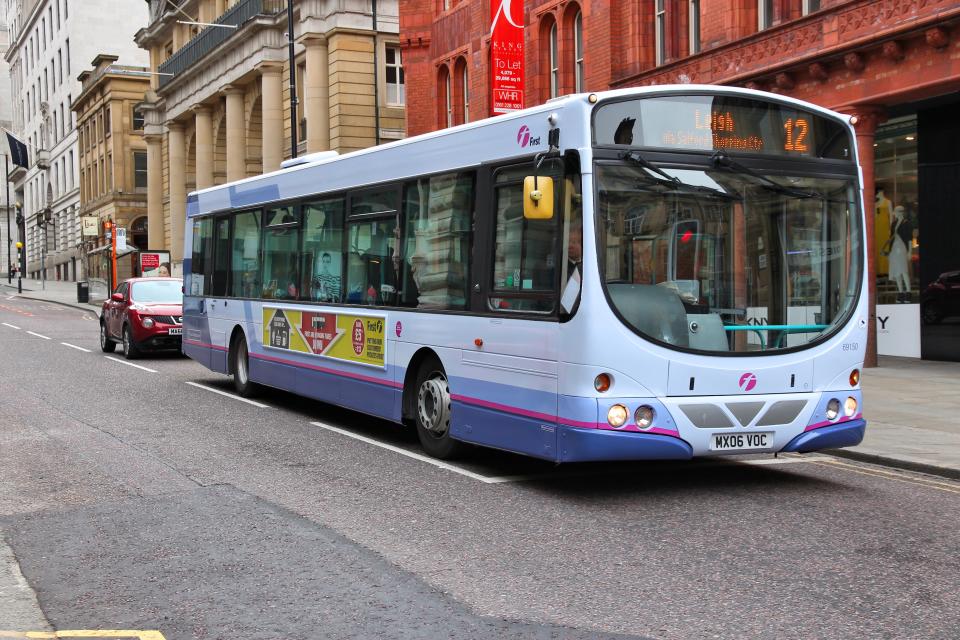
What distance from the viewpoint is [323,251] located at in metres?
12.5

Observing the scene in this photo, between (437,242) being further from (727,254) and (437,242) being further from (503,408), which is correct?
(727,254)

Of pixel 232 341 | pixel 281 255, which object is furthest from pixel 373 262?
pixel 232 341

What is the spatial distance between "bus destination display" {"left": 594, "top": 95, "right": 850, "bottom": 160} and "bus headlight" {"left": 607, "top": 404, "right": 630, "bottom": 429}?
188cm

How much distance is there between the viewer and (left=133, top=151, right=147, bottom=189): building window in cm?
8188

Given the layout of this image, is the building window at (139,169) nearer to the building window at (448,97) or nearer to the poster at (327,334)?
the building window at (448,97)

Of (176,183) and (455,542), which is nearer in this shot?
(455,542)

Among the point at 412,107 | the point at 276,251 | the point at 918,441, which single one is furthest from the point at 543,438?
the point at 412,107

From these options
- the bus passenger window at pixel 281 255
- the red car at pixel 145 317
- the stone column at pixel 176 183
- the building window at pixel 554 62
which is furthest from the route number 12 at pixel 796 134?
the stone column at pixel 176 183

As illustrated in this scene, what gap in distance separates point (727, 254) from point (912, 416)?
5.63 m

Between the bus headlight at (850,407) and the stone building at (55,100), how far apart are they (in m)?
86.0

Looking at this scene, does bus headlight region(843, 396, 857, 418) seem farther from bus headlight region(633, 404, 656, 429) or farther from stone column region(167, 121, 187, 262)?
stone column region(167, 121, 187, 262)

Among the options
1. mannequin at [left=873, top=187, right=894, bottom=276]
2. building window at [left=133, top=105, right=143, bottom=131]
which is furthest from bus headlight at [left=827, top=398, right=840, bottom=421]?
building window at [left=133, top=105, right=143, bottom=131]

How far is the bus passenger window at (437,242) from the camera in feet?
31.3

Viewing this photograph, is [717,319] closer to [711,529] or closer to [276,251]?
[711,529]
